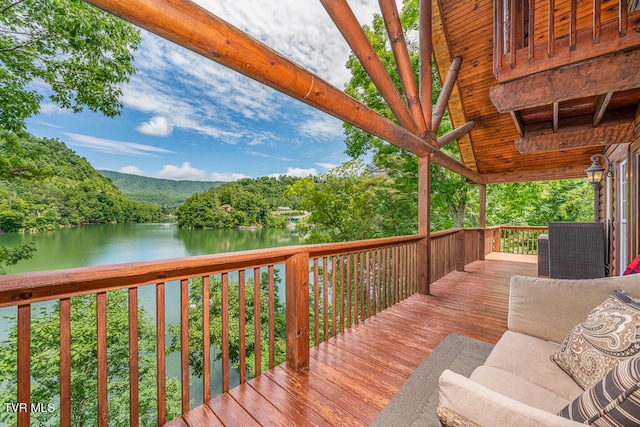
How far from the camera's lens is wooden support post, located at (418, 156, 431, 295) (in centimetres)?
400

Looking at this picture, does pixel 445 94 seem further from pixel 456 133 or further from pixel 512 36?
pixel 512 36

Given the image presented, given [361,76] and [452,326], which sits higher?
[361,76]

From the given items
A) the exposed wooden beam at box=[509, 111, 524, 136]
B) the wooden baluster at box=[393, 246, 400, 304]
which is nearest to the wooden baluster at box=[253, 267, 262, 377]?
the wooden baluster at box=[393, 246, 400, 304]

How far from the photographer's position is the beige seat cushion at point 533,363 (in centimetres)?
132

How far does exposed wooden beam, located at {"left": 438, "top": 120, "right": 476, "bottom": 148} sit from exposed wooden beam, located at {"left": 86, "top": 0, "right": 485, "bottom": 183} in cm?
271

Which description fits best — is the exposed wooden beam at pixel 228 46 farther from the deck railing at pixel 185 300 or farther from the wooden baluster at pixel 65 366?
the wooden baluster at pixel 65 366

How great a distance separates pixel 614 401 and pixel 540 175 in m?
7.56

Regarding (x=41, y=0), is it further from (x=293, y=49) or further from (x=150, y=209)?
(x=293, y=49)

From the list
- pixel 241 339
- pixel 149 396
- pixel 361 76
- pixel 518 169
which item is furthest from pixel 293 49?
pixel 149 396

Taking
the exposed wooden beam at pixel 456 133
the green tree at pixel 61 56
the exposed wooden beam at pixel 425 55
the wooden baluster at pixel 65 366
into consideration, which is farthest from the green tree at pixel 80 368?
the exposed wooden beam at pixel 456 133

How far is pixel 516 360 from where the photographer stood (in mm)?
1551

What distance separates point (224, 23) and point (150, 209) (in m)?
6.93

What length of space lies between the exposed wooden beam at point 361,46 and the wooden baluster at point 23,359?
8.79 ft

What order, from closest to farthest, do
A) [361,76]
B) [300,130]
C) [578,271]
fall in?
[578,271], [361,76], [300,130]
